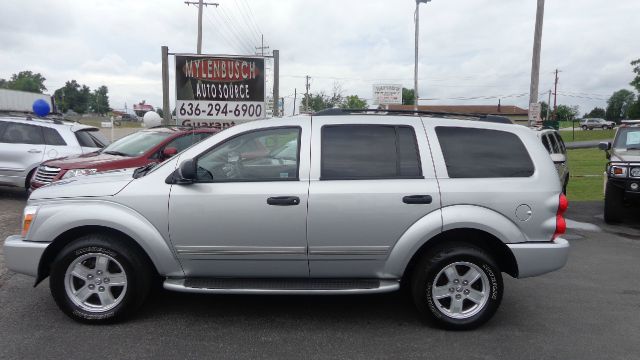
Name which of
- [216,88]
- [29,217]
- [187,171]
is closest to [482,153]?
[187,171]

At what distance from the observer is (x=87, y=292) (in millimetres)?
4246

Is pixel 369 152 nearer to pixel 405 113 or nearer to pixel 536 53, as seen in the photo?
pixel 405 113

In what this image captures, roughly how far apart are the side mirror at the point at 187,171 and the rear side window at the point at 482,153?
6.64 ft

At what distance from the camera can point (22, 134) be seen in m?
10.5

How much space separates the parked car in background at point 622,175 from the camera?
847 cm

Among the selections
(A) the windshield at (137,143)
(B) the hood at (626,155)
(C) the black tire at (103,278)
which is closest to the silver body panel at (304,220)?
(C) the black tire at (103,278)

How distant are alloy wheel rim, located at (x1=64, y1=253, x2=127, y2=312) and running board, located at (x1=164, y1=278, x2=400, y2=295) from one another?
40 centimetres

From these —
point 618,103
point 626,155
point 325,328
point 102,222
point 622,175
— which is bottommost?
Result: point 325,328

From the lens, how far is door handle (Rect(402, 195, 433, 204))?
413 cm

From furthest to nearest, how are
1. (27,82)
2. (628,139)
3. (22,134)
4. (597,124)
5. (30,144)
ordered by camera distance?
(27,82)
(597,124)
(22,134)
(30,144)
(628,139)

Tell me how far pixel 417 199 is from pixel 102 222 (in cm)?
248

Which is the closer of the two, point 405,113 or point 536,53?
point 405,113

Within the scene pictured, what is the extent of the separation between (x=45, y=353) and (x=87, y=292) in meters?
0.63

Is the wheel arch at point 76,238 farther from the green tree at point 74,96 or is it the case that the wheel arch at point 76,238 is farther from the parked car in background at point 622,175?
the green tree at point 74,96
